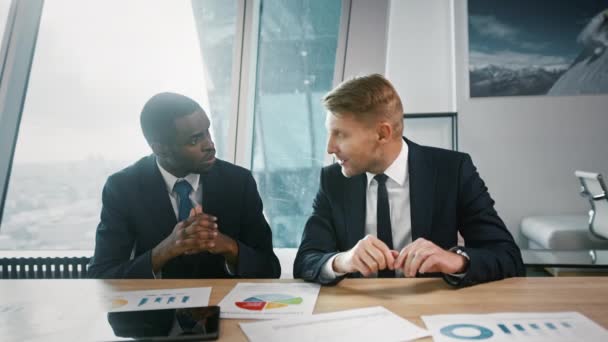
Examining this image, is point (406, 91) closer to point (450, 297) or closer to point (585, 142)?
point (585, 142)

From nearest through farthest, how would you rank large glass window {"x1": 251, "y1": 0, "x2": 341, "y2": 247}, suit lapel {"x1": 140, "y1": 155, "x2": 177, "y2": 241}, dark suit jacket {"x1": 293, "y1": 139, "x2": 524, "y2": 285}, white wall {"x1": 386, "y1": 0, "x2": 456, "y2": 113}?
dark suit jacket {"x1": 293, "y1": 139, "x2": 524, "y2": 285}, suit lapel {"x1": 140, "y1": 155, "x2": 177, "y2": 241}, large glass window {"x1": 251, "y1": 0, "x2": 341, "y2": 247}, white wall {"x1": 386, "y1": 0, "x2": 456, "y2": 113}

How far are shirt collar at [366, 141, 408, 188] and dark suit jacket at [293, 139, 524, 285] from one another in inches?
1.3

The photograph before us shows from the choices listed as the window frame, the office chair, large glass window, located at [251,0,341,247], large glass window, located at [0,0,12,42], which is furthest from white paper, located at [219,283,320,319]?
large glass window, located at [0,0,12,42]

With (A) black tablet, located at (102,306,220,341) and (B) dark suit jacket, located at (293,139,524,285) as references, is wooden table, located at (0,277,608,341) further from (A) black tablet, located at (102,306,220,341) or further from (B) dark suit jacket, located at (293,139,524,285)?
(B) dark suit jacket, located at (293,139,524,285)

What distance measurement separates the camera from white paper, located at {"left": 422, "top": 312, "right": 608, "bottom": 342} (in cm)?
77

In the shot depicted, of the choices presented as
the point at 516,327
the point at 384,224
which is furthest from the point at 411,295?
the point at 384,224

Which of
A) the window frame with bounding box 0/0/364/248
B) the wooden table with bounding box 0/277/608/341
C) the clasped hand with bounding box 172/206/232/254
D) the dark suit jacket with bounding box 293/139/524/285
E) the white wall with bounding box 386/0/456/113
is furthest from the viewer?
the white wall with bounding box 386/0/456/113

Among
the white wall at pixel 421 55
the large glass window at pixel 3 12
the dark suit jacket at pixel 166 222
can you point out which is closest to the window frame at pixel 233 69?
the large glass window at pixel 3 12

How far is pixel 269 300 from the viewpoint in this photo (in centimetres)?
103

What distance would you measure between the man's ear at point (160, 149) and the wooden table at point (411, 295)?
51 centimetres

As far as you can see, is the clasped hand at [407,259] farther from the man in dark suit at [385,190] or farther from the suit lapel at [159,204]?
the suit lapel at [159,204]

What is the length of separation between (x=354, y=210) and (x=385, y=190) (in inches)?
4.9

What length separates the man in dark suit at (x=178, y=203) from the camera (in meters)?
1.54

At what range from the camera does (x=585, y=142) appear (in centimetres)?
379
